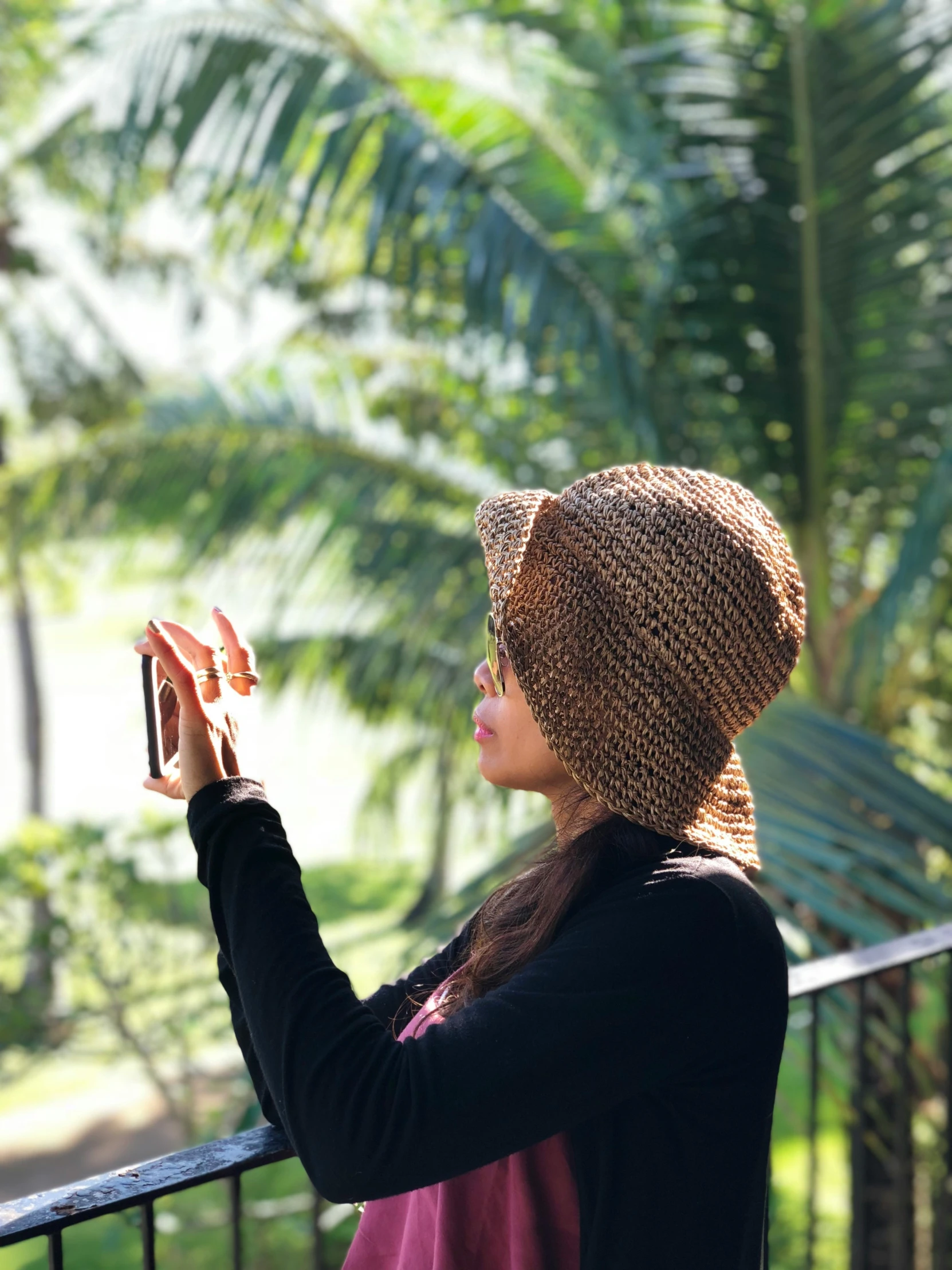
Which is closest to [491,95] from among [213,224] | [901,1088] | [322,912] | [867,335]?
[213,224]

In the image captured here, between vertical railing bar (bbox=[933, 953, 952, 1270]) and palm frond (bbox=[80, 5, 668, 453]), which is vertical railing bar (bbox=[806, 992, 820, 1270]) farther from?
palm frond (bbox=[80, 5, 668, 453])

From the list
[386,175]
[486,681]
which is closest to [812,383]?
[386,175]

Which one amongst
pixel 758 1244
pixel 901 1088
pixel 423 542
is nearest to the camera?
pixel 758 1244

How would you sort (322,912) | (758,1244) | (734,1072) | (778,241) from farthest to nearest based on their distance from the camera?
1. (322,912)
2. (778,241)
3. (758,1244)
4. (734,1072)

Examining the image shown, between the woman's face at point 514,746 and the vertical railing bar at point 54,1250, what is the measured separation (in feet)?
1.94

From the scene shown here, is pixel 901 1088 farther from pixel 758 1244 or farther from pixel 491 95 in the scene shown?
pixel 491 95

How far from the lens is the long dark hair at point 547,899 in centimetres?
114

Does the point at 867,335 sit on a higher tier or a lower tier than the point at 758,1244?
higher

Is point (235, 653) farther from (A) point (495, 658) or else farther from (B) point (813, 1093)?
(B) point (813, 1093)

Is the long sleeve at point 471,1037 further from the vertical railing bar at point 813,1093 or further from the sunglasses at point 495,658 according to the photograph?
the vertical railing bar at point 813,1093

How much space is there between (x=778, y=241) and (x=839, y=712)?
Result: 1.65 metres

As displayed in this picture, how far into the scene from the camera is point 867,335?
4.27 m

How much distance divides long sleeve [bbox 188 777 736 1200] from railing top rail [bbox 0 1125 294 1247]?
0.95 feet

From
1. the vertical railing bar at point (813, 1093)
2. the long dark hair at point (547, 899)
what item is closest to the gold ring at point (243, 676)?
the long dark hair at point (547, 899)
